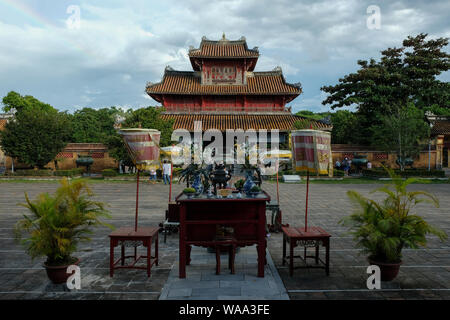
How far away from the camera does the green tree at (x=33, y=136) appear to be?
2128cm

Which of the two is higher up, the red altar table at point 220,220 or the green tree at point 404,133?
the green tree at point 404,133

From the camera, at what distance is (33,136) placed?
21438 mm

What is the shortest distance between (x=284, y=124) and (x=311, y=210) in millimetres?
17079

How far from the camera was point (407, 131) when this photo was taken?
71.6 ft

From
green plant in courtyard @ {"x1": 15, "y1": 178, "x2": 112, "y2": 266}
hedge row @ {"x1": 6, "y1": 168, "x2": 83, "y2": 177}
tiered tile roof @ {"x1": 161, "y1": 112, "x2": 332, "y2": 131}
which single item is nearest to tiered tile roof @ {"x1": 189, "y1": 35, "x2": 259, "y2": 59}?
tiered tile roof @ {"x1": 161, "y1": 112, "x2": 332, "y2": 131}

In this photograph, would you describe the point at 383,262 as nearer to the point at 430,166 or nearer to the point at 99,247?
the point at 99,247

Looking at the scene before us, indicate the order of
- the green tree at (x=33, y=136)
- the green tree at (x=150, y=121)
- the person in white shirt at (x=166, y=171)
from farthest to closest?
the green tree at (x=33, y=136) < the green tree at (x=150, y=121) < the person in white shirt at (x=166, y=171)

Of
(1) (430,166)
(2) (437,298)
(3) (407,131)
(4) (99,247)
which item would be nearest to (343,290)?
(2) (437,298)

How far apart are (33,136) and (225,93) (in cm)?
1529

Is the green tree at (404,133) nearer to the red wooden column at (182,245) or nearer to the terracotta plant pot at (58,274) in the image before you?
the red wooden column at (182,245)

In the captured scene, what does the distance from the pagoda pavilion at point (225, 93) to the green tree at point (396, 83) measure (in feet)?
17.6

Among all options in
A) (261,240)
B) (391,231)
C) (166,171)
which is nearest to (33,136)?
(166,171)

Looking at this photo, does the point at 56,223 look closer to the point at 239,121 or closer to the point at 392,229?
the point at 392,229

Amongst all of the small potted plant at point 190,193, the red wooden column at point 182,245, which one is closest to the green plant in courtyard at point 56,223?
the red wooden column at point 182,245
